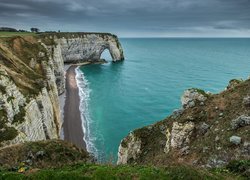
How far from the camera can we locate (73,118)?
2547 inches

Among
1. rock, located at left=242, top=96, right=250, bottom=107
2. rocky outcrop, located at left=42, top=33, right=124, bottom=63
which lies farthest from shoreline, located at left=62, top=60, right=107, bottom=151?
rocky outcrop, located at left=42, top=33, right=124, bottom=63

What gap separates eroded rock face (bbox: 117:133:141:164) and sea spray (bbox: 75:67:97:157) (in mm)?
20257

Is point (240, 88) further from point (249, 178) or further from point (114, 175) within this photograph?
point (114, 175)

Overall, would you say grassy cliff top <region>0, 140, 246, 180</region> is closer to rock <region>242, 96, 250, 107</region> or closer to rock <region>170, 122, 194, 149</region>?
rock <region>170, 122, 194, 149</region>

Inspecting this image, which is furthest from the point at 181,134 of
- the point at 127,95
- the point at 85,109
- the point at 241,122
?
the point at 127,95

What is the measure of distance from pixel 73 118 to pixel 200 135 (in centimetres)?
4562

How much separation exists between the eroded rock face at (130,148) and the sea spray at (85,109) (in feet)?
66.5

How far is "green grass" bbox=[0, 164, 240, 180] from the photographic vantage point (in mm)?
15445

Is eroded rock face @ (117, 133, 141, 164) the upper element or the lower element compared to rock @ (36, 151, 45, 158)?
lower

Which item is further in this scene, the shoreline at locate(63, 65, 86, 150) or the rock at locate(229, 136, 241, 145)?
the shoreline at locate(63, 65, 86, 150)

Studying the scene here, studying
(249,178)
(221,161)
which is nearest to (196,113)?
(221,161)

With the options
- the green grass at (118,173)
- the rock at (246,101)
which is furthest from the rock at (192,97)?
the green grass at (118,173)

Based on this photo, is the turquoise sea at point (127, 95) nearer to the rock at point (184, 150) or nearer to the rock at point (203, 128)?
the rock at point (184, 150)

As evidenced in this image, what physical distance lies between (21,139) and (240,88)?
2732cm
